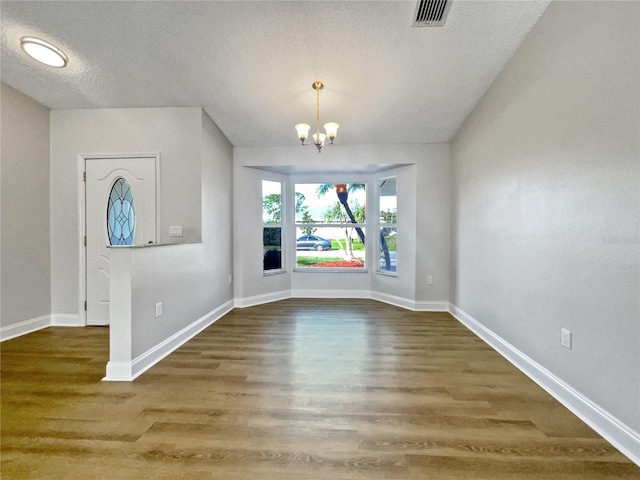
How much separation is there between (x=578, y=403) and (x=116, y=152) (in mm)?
5021

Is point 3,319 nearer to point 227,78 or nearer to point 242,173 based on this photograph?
point 242,173

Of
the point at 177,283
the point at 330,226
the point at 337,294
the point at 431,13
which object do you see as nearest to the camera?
the point at 431,13

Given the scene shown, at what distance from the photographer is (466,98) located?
3.27 m

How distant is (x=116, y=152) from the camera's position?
137 inches

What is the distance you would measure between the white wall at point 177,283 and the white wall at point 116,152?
163 millimetres

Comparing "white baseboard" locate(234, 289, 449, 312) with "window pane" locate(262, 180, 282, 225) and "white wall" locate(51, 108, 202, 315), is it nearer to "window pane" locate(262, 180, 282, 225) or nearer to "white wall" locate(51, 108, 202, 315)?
"window pane" locate(262, 180, 282, 225)

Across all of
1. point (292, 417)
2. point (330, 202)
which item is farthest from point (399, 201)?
point (292, 417)

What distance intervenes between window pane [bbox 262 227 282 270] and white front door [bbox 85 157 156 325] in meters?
1.84

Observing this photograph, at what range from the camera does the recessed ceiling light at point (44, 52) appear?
2.61 meters

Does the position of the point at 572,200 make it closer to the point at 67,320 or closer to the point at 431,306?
the point at 431,306

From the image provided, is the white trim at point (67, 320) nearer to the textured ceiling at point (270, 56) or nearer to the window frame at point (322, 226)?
the textured ceiling at point (270, 56)

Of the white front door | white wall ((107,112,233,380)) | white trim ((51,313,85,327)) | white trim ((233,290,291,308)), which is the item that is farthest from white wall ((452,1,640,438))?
white trim ((51,313,85,327))

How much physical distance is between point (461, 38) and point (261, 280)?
4.02m

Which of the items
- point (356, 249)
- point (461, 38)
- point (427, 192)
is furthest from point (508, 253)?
point (356, 249)
